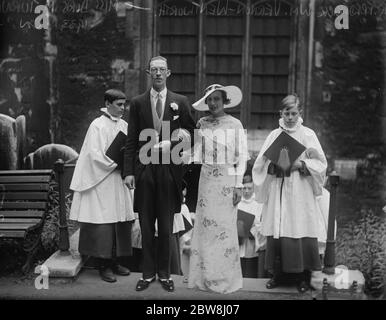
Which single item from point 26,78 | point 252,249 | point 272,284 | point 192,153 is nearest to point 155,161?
point 192,153

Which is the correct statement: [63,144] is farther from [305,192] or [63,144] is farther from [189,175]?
[305,192]

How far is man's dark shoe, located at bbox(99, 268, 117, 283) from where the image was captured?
15.6ft

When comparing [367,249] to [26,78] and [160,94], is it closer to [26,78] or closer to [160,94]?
[160,94]

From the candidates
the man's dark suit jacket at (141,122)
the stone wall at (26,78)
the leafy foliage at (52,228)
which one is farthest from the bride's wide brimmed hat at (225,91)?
the stone wall at (26,78)

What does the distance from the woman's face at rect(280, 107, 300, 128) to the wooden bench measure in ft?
8.18

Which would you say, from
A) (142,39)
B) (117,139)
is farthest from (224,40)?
(117,139)

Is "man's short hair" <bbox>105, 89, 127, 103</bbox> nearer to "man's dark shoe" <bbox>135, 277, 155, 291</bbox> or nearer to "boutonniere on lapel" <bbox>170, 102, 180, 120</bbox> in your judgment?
"boutonniere on lapel" <bbox>170, 102, 180, 120</bbox>

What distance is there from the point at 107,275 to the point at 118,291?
27 centimetres

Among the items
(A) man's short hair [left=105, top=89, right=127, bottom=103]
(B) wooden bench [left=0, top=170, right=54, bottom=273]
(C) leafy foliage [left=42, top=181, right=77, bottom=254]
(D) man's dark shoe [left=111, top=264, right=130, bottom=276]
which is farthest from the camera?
(C) leafy foliage [left=42, top=181, right=77, bottom=254]

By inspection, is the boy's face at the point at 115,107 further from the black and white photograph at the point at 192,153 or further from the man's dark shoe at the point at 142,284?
the man's dark shoe at the point at 142,284

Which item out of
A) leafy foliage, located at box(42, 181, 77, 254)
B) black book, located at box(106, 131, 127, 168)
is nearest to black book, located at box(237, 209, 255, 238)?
black book, located at box(106, 131, 127, 168)

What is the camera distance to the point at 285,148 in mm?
4566

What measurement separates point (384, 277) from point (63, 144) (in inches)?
156
